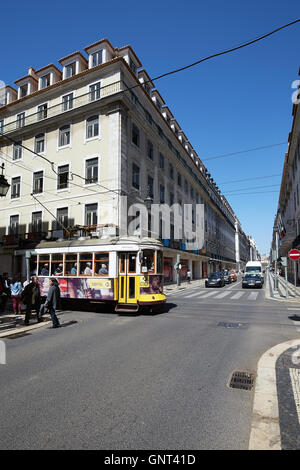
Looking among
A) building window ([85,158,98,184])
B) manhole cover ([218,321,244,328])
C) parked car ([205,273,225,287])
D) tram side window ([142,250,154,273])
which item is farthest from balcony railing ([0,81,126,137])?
parked car ([205,273,225,287])

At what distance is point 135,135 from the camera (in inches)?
980

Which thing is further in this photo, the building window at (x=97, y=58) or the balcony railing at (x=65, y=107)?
the building window at (x=97, y=58)

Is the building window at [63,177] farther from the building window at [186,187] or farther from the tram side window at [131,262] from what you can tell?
the building window at [186,187]

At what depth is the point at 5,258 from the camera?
87.0ft

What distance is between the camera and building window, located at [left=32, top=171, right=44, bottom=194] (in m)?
25.8

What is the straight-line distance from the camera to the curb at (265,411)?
9.71ft

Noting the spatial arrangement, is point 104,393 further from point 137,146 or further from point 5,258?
point 5,258

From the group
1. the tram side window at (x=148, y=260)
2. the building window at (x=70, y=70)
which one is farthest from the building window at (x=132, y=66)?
the tram side window at (x=148, y=260)

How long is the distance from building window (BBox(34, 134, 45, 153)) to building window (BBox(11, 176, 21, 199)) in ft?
11.4

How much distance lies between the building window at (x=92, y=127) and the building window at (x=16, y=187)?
905cm

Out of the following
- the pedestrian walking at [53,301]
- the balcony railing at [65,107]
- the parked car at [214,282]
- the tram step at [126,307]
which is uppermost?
the balcony railing at [65,107]

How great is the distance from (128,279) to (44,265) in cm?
518

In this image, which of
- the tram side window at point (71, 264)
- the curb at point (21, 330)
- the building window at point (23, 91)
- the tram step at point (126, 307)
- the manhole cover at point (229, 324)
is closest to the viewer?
the curb at point (21, 330)
